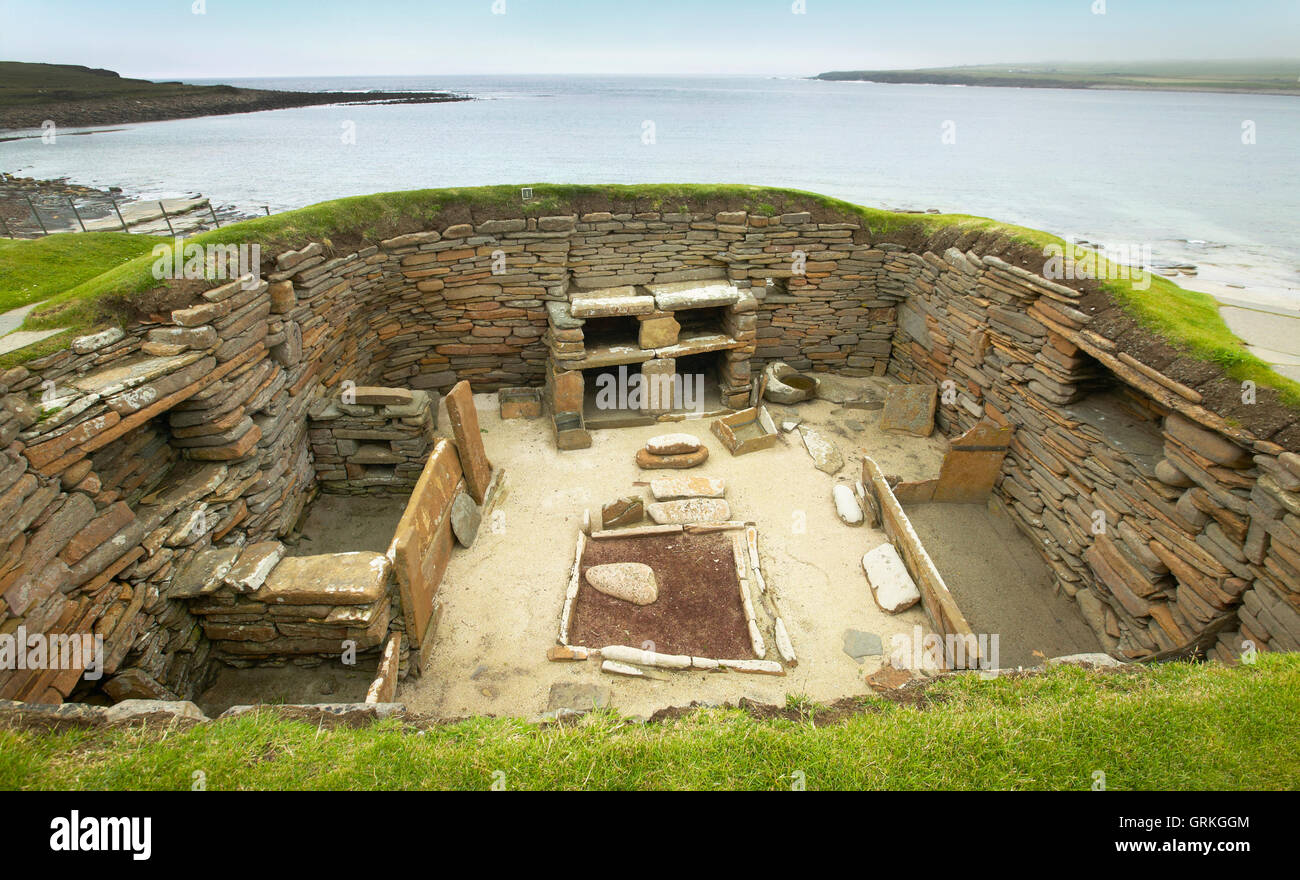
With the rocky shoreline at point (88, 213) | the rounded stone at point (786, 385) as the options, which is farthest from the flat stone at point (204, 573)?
the rocky shoreline at point (88, 213)

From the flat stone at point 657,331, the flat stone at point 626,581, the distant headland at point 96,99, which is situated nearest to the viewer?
the flat stone at point 626,581

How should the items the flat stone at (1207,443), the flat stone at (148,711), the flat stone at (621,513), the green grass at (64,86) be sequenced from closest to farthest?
the flat stone at (148,711) < the flat stone at (1207,443) < the flat stone at (621,513) < the green grass at (64,86)

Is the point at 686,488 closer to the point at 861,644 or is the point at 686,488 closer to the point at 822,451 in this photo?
the point at 822,451

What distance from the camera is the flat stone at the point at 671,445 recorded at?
355 inches

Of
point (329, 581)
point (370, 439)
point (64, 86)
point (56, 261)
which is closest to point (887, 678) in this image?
point (329, 581)

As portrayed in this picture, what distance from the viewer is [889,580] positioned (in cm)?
696

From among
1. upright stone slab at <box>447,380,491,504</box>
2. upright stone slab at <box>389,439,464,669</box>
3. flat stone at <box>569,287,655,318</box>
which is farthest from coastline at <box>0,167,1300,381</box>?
upright stone slab at <box>389,439,464,669</box>

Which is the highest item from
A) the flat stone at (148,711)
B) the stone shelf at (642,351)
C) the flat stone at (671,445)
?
the stone shelf at (642,351)

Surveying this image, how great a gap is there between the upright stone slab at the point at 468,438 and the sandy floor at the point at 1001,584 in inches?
232

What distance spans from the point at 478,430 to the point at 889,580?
553cm

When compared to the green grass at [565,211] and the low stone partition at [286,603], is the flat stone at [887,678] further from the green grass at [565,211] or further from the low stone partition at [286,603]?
the low stone partition at [286,603]

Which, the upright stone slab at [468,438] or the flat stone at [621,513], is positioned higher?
the upright stone slab at [468,438]
